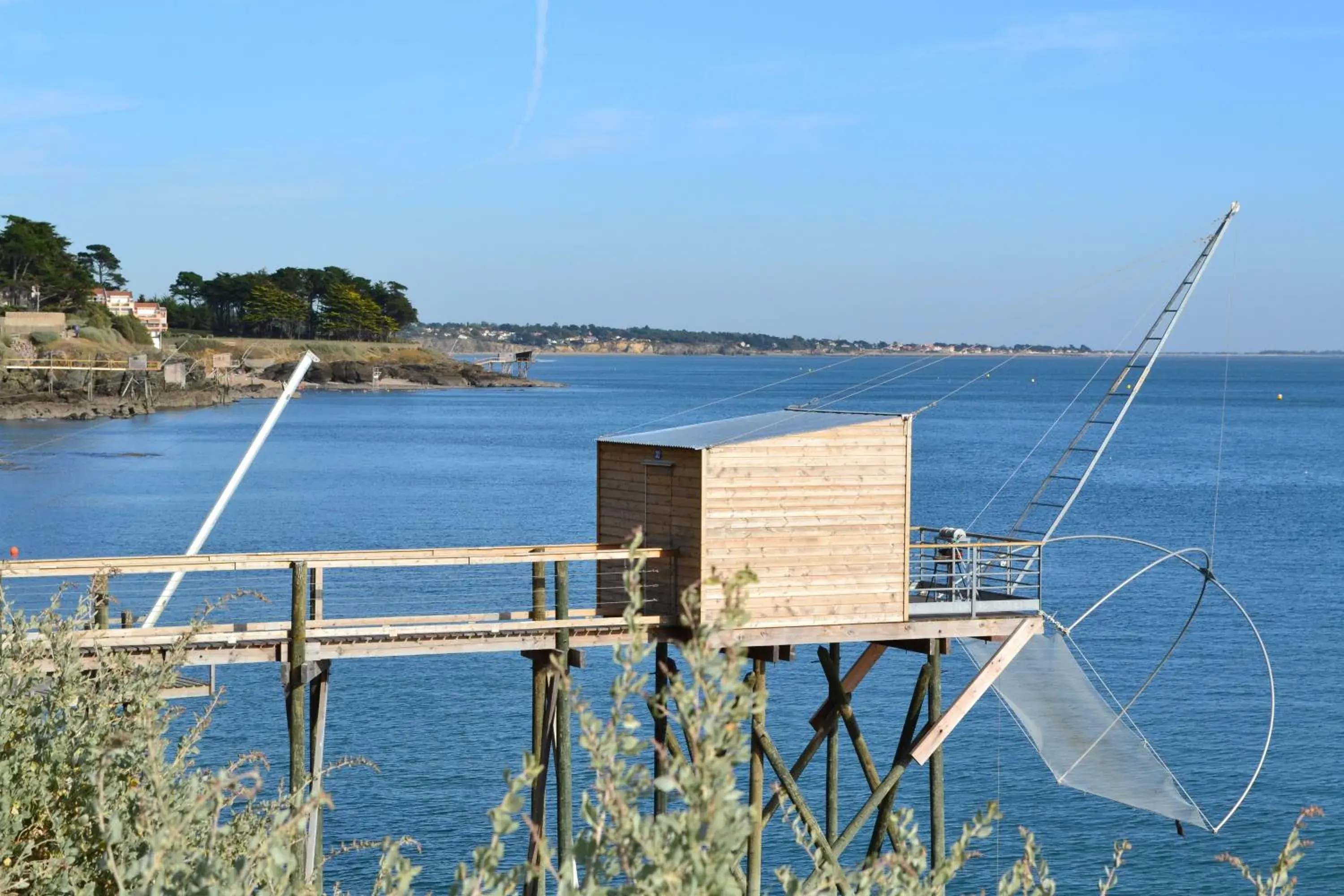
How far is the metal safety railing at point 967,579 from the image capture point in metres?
18.1

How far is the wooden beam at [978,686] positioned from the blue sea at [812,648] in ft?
10.5

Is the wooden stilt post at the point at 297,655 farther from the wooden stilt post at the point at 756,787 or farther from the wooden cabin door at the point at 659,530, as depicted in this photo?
the wooden stilt post at the point at 756,787

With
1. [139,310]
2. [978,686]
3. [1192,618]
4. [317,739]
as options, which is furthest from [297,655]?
[139,310]

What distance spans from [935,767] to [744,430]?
5521 mm

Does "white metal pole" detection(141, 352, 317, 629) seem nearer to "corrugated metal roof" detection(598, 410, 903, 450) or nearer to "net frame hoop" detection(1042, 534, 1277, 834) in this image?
"corrugated metal roof" detection(598, 410, 903, 450)

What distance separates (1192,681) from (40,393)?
93435 mm

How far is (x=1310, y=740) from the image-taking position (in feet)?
104

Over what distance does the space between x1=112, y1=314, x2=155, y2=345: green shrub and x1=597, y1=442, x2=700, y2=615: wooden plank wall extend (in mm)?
131175

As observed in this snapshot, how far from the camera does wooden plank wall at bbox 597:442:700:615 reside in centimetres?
1667

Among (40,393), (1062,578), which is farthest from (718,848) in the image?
(40,393)

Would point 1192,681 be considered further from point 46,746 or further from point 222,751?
point 46,746

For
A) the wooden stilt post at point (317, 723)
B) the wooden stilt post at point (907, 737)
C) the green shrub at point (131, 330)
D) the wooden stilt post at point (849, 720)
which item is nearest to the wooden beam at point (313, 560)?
the wooden stilt post at point (317, 723)

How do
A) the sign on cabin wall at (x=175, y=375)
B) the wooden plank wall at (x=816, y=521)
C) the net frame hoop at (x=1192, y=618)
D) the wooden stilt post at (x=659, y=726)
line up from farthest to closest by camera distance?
1. the sign on cabin wall at (x=175, y=375)
2. the net frame hoop at (x=1192, y=618)
3. the wooden stilt post at (x=659, y=726)
4. the wooden plank wall at (x=816, y=521)

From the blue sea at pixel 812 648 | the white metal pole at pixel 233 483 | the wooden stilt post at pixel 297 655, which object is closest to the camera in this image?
the wooden stilt post at pixel 297 655
